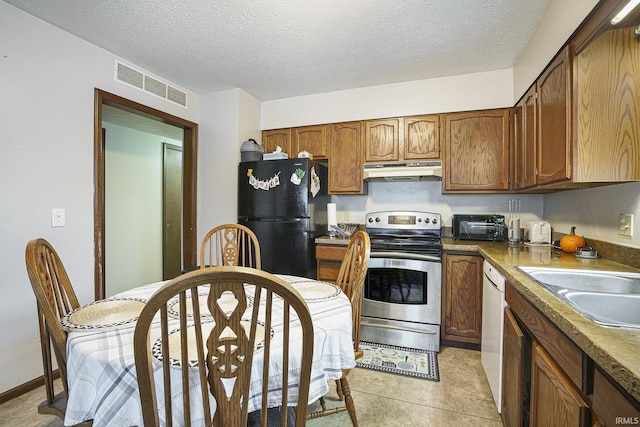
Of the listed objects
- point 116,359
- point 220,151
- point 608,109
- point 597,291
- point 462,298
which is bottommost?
point 462,298

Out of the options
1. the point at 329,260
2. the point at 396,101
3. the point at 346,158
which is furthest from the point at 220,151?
the point at 396,101

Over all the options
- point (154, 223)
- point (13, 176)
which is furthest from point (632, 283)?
point (154, 223)

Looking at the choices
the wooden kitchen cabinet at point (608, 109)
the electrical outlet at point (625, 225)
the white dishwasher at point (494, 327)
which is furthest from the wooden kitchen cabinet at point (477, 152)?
the wooden kitchen cabinet at point (608, 109)

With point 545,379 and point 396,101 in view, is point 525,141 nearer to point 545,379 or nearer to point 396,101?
point 396,101

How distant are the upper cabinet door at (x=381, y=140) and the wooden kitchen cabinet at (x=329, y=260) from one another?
0.99 meters

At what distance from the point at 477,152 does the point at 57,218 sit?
3.40 m

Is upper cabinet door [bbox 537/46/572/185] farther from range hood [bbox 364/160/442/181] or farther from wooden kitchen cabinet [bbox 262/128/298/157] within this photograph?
wooden kitchen cabinet [bbox 262/128/298/157]

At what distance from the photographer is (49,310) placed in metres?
0.98

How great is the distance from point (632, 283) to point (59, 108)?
3.42 metres

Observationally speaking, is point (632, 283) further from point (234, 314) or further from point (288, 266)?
point (288, 266)

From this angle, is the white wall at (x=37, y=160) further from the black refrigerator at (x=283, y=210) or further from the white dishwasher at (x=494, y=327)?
the white dishwasher at (x=494, y=327)

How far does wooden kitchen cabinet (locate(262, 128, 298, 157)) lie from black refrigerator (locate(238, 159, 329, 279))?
0.51 m

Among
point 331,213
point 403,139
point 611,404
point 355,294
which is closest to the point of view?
point 611,404

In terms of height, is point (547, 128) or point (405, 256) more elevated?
point (547, 128)
